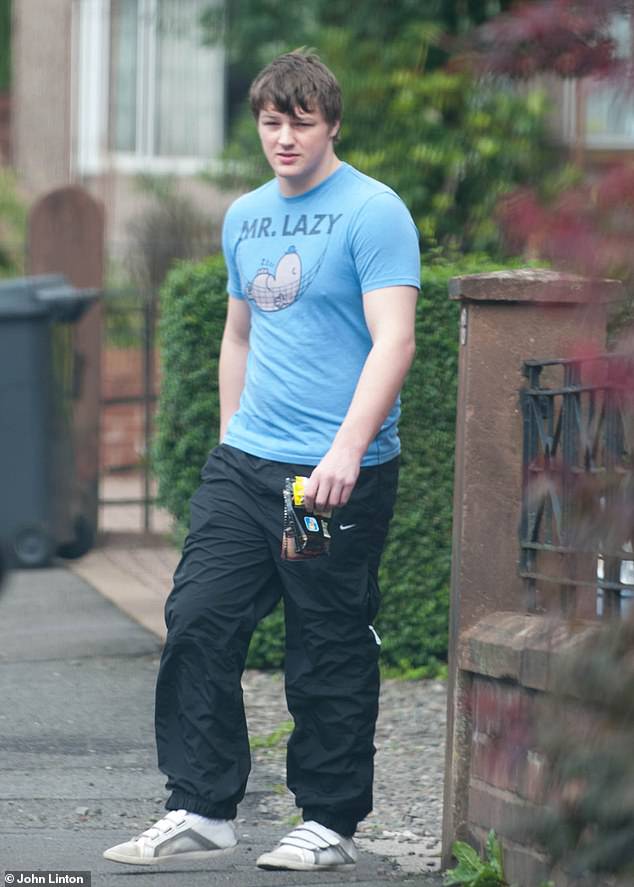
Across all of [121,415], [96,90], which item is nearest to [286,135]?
[121,415]

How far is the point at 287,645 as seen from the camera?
3.84m

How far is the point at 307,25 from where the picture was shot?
11.8 metres

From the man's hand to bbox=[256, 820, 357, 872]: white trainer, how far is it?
793 millimetres

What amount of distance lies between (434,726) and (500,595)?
166cm

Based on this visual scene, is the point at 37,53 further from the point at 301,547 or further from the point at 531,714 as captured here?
the point at 531,714

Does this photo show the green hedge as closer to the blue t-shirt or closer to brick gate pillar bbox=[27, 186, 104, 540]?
the blue t-shirt

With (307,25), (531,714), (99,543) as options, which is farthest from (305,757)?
(307,25)

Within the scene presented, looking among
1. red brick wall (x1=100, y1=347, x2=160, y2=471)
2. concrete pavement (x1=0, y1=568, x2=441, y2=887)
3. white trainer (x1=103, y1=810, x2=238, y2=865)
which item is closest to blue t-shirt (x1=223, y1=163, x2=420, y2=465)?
concrete pavement (x1=0, y1=568, x2=441, y2=887)

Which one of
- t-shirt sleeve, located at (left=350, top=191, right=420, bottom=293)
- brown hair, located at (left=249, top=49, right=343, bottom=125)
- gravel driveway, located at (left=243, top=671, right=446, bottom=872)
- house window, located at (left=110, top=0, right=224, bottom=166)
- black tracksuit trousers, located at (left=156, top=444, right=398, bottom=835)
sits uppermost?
house window, located at (left=110, top=0, right=224, bottom=166)

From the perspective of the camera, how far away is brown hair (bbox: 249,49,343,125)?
3709mm

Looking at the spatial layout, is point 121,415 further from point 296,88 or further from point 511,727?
point 511,727

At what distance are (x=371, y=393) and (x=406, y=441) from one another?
7.29 feet

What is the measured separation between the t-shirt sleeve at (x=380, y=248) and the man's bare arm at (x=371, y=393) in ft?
0.08

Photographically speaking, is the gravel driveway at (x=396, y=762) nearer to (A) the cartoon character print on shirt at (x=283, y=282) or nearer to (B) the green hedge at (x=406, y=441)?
(B) the green hedge at (x=406, y=441)
